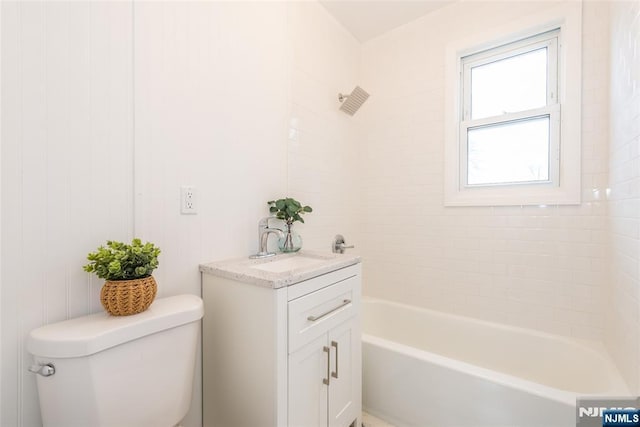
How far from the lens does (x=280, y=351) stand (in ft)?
3.27

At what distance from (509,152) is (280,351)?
6.30 ft

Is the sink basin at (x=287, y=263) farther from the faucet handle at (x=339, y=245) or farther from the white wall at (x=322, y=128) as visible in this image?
the faucet handle at (x=339, y=245)

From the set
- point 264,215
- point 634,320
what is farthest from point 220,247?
point 634,320

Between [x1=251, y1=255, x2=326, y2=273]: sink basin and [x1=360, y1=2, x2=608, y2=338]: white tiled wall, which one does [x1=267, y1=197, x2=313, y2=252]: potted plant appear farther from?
[x1=360, y1=2, x2=608, y2=338]: white tiled wall

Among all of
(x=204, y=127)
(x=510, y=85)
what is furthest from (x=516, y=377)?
(x=204, y=127)

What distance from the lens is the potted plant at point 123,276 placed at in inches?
34.3

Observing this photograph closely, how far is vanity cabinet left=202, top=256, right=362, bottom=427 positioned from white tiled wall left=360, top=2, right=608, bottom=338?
3.37 feet

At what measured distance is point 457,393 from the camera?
4.41 feet

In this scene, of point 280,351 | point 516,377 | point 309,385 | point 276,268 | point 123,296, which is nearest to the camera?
point 123,296

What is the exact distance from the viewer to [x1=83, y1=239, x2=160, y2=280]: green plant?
871mm

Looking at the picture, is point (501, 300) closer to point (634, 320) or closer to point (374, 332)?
point (634, 320)

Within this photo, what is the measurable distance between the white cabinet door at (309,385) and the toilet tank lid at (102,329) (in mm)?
419

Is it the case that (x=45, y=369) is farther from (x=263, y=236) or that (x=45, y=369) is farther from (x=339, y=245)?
(x=339, y=245)

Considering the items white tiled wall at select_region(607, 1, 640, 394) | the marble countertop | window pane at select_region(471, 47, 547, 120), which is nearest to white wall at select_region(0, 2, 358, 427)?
the marble countertop
